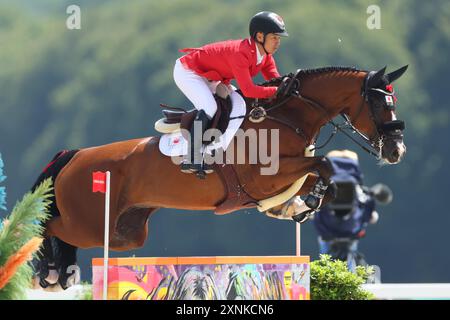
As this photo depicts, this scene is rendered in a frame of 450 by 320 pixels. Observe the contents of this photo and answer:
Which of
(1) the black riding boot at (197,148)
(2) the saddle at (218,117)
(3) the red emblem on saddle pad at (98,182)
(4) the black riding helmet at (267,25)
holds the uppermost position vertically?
(4) the black riding helmet at (267,25)

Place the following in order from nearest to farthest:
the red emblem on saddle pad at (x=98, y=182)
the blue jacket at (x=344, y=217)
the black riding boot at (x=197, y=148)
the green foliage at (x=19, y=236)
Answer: the green foliage at (x=19, y=236), the red emblem on saddle pad at (x=98, y=182), the black riding boot at (x=197, y=148), the blue jacket at (x=344, y=217)

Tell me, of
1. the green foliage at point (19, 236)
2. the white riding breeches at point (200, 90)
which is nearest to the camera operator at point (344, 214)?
the white riding breeches at point (200, 90)

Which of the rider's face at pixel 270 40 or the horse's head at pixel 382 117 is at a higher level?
the rider's face at pixel 270 40

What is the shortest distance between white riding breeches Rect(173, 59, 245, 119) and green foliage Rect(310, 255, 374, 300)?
1.48 metres

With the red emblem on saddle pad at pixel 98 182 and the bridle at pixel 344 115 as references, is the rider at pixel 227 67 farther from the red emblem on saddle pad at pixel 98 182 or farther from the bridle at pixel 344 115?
the red emblem on saddle pad at pixel 98 182

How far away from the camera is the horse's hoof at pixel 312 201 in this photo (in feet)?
24.8

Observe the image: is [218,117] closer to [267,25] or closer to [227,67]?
[227,67]

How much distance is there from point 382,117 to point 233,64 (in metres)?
1.20

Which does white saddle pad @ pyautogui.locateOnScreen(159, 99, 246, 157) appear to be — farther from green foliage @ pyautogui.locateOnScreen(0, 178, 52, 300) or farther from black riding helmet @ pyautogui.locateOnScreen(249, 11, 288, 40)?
green foliage @ pyautogui.locateOnScreen(0, 178, 52, 300)

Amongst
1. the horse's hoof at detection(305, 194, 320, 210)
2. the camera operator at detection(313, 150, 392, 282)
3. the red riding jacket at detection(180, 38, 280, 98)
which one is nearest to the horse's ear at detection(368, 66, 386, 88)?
the red riding jacket at detection(180, 38, 280, 98)

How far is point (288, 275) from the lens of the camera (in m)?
6.47

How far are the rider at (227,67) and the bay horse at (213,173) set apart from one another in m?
0.21

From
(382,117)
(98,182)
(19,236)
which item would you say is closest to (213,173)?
(98,182)

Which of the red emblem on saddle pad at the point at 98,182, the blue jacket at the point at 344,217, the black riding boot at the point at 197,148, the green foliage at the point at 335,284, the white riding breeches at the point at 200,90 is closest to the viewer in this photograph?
the green foliage at the point at 335,284
